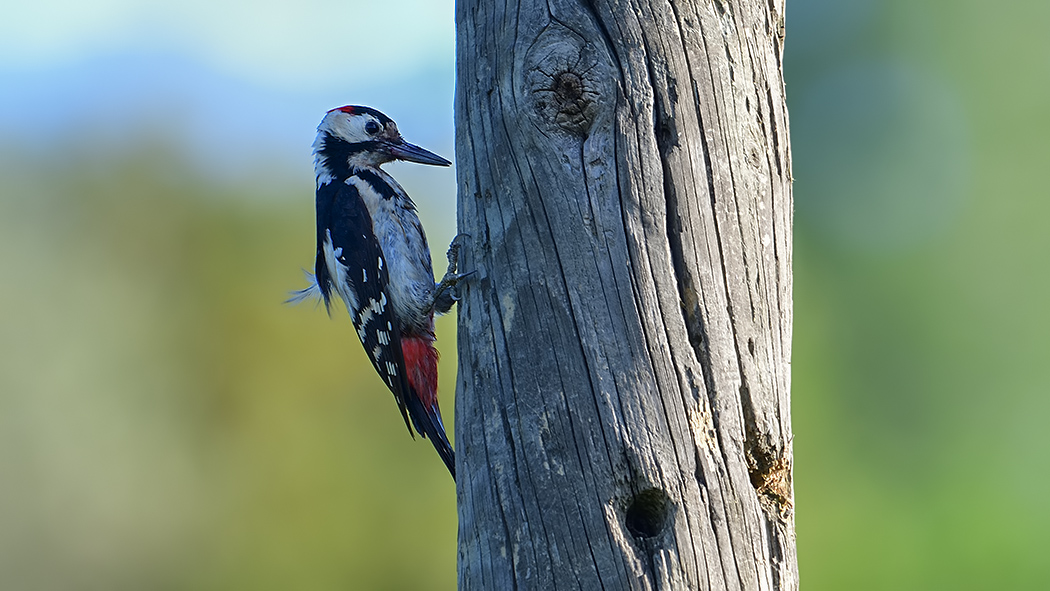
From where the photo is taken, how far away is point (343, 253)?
352cm

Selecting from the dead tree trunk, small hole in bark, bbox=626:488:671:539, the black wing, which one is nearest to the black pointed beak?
the black wing

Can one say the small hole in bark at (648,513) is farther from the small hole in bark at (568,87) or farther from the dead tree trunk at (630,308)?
the small hole in bark at (568,87)

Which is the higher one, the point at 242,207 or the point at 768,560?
the point at 242,207

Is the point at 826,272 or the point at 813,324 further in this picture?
the point at 826,272

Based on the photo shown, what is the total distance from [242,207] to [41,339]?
2.00 m

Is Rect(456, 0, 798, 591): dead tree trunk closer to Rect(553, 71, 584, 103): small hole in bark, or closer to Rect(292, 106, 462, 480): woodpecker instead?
Rect(553, 71, 584, 103): small hole in bark

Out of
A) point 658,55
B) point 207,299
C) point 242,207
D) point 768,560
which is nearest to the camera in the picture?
point 768,560

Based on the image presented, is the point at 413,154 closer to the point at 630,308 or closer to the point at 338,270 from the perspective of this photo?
the point at 338,270

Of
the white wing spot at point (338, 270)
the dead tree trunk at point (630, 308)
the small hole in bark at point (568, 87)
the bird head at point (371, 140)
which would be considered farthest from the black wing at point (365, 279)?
the small hole in bark at point (568, 87)

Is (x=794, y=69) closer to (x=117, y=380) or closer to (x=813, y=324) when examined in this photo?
(x=813, y=324)

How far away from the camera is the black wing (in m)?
3.41

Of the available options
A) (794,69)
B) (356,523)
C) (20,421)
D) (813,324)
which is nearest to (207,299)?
(20,421)

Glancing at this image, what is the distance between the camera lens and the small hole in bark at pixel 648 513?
165cm

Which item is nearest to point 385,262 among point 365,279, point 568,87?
point 365,279
